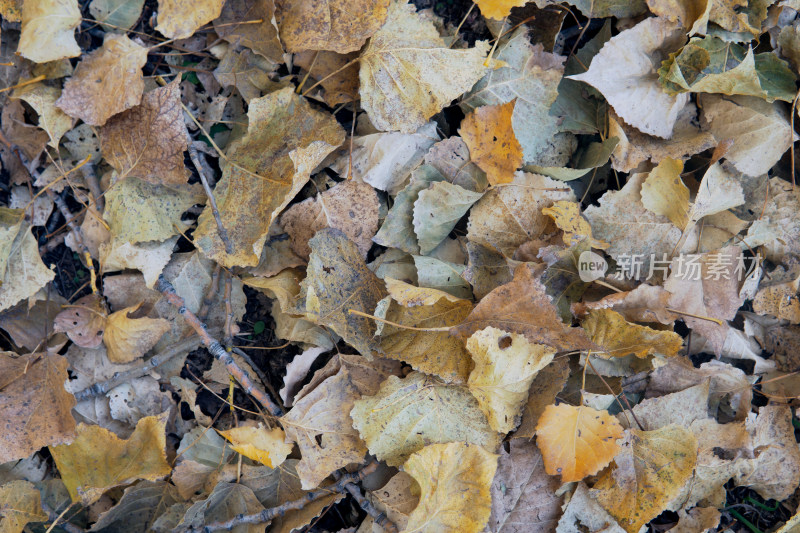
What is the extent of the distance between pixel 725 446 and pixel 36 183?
2.06 metres

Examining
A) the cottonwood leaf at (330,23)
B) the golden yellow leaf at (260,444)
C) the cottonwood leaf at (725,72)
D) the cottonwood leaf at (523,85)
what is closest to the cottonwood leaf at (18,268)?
the golden yellow leaf at (260,444)

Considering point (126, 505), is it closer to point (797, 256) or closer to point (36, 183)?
point (36, 183)

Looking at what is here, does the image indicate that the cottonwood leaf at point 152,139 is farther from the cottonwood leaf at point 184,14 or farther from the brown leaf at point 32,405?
the brown leaf at point 32,405

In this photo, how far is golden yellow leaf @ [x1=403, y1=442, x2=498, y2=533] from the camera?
1438 millimetres

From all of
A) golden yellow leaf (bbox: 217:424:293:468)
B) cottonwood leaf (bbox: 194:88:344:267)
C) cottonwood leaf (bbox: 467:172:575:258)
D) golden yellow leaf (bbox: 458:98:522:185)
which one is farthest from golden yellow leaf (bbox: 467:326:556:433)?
Result: cottonwood leaf (bbox: 194:88:344:267)

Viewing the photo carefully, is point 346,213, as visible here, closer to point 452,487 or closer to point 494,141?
point 494,141

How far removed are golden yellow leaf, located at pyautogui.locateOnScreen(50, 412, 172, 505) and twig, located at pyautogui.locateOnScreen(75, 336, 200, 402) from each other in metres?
0.12

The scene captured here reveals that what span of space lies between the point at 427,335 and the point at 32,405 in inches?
42.7

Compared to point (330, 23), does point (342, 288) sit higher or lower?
lower

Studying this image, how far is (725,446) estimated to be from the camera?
63.5 inches

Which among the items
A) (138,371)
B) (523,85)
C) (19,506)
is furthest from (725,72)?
(19,506)

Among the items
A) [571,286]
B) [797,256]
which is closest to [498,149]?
[571,286]

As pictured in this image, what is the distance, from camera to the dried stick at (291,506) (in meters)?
1.57

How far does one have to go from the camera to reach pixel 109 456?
1.62 m
